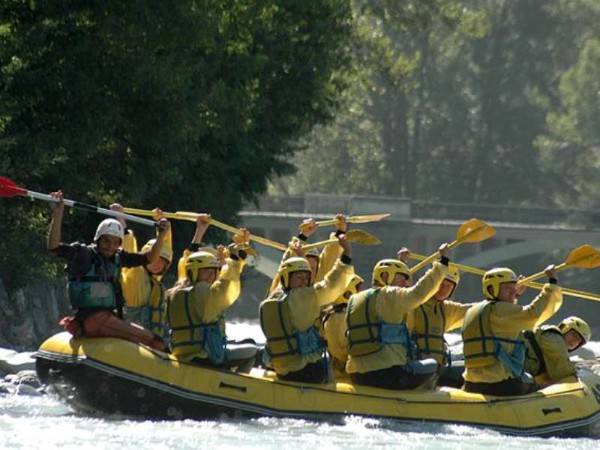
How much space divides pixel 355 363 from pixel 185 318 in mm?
1593

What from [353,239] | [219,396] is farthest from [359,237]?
[219,396]

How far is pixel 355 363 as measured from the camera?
1745 cm

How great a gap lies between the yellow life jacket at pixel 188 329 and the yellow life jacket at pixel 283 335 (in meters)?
0.51

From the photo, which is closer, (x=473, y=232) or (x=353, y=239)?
(x=473, y=232)

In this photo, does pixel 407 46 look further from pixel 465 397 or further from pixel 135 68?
pixel 465 397

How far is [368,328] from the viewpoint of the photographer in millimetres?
17281

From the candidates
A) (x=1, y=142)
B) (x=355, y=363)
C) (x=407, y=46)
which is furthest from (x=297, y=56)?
(x=407, y=46)

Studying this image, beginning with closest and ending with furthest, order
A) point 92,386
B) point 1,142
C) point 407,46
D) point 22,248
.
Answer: point 92,386 → point 1,142 → point 22,248 → point 407,46

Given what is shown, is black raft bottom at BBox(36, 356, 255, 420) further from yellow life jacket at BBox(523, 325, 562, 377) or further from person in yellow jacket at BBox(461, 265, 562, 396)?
yellow life jacket at BBox(523, 325, 562, 377)

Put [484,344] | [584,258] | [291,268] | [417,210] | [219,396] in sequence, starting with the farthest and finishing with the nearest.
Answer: [417,210] < [584,258] < [484,344] < [219,396] < [291,268]

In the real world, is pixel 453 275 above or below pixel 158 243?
below

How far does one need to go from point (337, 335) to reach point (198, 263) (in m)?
1.89

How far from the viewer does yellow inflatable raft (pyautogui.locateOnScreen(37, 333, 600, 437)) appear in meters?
16.9

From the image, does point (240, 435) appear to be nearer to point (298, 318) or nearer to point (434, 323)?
point (298, 318)
